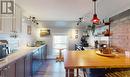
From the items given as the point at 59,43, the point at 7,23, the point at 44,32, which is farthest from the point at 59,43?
the point at 7,23

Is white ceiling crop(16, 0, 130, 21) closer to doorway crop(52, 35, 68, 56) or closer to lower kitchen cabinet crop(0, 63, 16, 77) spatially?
lower kitchen cabinet crop(0, 63, 16, 77)

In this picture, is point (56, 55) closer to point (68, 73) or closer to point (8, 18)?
point (8, 18)

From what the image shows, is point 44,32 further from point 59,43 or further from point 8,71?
Answer: point 8,71

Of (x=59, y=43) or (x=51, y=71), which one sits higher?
(x=59, y=43)

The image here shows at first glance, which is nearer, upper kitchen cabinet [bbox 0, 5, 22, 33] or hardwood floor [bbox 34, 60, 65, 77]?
upper kitchen cabinet [bbox 0, 5, 22, 33]

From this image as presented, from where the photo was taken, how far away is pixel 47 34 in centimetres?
877

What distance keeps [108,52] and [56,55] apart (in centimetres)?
610

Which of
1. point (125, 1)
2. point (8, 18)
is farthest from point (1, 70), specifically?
point (125, 1)

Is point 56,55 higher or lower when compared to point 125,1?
lower

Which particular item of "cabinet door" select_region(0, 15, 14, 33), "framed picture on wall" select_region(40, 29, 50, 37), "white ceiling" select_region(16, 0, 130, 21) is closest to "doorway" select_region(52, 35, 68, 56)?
"framed picture on wall" select_region(40, 29, 50, 37)

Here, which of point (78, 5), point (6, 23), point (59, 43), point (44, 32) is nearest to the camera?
point (6, 23)

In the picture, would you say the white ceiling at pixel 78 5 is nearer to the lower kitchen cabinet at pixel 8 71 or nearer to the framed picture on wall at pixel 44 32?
the lower kitchen cabinet at pixel 8 71

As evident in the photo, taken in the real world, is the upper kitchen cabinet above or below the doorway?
above

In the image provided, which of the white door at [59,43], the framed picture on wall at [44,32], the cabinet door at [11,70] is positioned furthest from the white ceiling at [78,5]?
the white door at [59,43]
